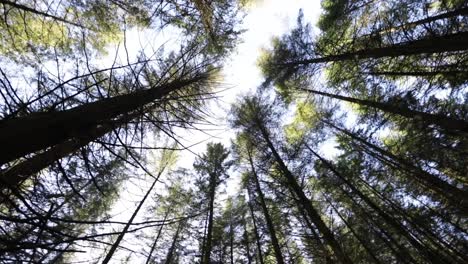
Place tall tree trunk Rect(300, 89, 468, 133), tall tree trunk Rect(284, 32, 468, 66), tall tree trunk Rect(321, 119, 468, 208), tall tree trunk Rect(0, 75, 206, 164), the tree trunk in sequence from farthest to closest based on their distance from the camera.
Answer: the tree trunk < tall tree trunk Rect(321, 119, 468, 208) < tall tree trunk Rect(300, 89, 468, 133) < tall tree trunk Rect(284, 32, 468, 66) < tall tree trunk Rect(0, 75, 206, 164)

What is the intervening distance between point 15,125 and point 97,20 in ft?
23.8

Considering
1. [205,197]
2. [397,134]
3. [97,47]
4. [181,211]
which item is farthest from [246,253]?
[97,47]

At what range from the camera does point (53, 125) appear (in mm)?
2109

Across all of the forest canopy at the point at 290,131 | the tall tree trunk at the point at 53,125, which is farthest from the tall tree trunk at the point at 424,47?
the tall tree trunk at the point at 53,125

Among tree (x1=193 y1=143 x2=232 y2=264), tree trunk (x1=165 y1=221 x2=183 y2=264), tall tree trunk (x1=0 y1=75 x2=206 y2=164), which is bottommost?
tall tree trunk (x1=0 y1=75 x2=206 y2=164)

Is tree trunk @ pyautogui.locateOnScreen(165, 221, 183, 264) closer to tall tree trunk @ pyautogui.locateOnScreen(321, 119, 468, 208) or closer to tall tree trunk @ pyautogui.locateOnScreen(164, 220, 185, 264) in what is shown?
tall tree trunk @ pyautogui.locateOnScreen(164, 220, 185, 264)

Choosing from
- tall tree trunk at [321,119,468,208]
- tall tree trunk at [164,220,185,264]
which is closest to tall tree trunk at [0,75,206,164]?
tall tree trunk at [321,119,468,208]

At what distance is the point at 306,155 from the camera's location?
1376cm

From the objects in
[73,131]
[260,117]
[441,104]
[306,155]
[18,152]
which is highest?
[260,117]

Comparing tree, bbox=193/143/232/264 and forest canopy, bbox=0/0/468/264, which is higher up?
tree, bbox=193/143/232/264

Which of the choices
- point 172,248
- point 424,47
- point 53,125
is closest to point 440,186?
point 424,47

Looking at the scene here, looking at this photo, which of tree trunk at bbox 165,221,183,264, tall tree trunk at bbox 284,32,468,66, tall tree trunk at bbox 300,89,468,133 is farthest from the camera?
tree trunk at bbox 165,221,183,264

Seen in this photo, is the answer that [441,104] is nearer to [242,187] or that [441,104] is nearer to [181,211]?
[242,187]

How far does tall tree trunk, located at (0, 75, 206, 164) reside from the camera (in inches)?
74.9
